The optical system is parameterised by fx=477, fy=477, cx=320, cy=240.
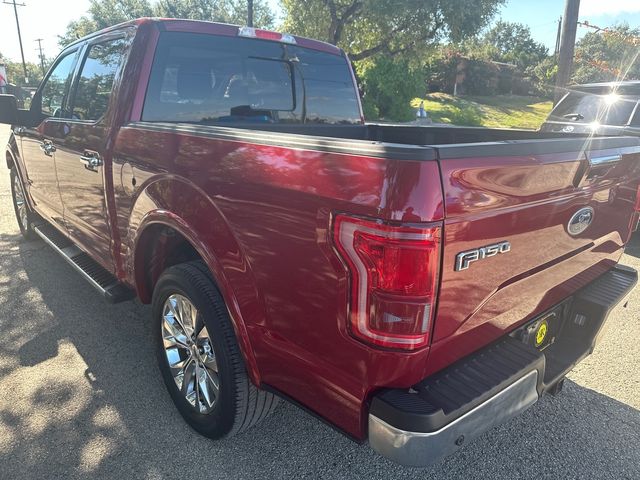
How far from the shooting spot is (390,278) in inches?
58.4

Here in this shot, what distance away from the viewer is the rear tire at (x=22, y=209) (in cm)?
534

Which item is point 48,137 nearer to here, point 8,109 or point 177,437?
point 8,109

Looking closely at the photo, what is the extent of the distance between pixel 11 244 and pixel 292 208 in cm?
522

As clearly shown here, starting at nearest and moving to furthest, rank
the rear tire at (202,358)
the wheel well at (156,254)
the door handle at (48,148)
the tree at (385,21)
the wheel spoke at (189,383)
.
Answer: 1. the rear tire at (202,358)
2. the wheel spoke at (189,383)
3. the wheel well at (156,254)
4. the door handle at (48,148)
5. the tree at (385,21)

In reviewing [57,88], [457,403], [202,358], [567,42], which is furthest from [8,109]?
[567,42]

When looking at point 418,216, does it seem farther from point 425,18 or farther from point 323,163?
point 425,18

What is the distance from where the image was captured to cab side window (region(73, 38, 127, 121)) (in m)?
3.08

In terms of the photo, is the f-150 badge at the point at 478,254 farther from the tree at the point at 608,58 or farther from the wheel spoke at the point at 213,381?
the tree at the point at 608,58

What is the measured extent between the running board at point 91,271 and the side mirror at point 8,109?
111 centimetres

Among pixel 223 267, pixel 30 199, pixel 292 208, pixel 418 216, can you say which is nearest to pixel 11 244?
pixel 30 199

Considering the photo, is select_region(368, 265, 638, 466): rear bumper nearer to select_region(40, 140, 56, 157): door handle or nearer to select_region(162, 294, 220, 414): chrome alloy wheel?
select_region(162, 294, 220, 414): chrome alloy wheel

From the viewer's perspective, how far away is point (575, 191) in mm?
2039

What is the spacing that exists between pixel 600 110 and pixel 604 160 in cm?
576

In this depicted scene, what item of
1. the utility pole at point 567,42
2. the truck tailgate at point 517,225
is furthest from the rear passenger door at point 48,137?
the utility pole at point 567,42
